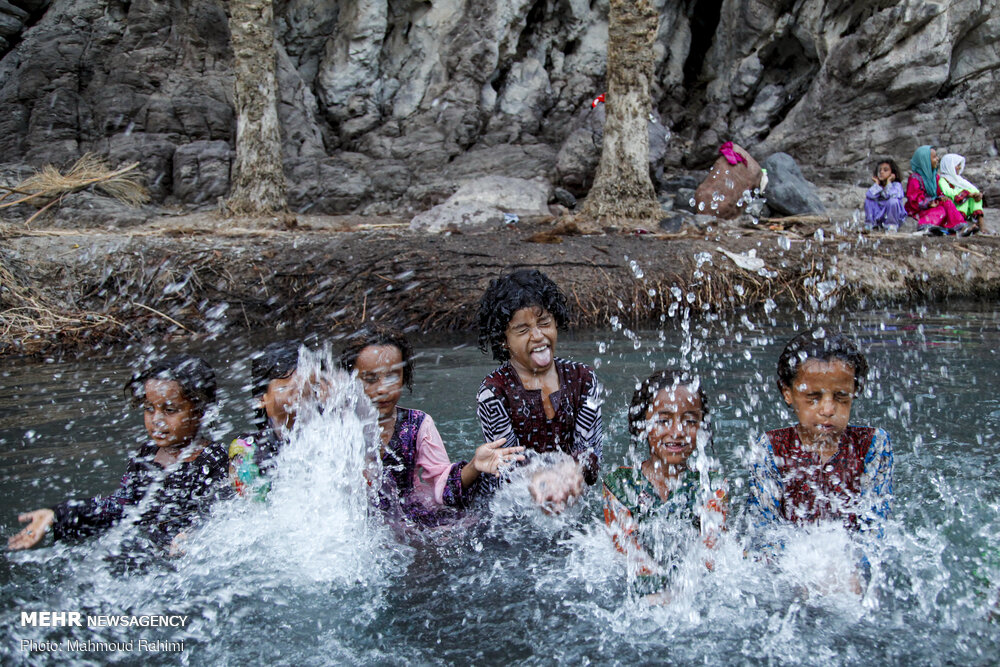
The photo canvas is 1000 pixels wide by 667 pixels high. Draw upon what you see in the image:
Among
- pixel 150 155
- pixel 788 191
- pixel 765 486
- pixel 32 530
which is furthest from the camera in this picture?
pixel 150 155

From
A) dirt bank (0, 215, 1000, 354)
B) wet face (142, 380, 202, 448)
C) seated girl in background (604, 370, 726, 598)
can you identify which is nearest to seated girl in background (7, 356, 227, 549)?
wet face (142, 380, 202, 448)

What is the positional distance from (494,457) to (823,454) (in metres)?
1.24

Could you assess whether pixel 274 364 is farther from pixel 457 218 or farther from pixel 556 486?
pixel 457 218

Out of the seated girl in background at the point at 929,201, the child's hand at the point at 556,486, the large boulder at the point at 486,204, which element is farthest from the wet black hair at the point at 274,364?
the seated girl in background at the point at 929,201

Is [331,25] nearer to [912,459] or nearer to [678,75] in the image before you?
[678,75]

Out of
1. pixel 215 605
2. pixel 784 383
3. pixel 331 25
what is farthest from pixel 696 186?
pixel 215 605

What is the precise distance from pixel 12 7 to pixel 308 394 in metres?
13.0

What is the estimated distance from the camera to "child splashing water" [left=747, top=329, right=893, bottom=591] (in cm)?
279

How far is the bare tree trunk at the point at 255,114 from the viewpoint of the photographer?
36.4ft

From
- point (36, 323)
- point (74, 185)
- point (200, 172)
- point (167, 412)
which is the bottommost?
point (36, 323)

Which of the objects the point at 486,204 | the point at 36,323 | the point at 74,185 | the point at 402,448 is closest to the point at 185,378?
the point at 402,448

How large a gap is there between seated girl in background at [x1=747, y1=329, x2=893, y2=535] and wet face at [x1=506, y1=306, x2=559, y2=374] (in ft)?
3.02

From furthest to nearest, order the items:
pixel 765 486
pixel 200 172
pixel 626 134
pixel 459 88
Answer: pixel 459 88
pixel 200 172
pixel 626 134
pixel 765 486

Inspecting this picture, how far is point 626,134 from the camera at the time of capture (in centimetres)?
1055
